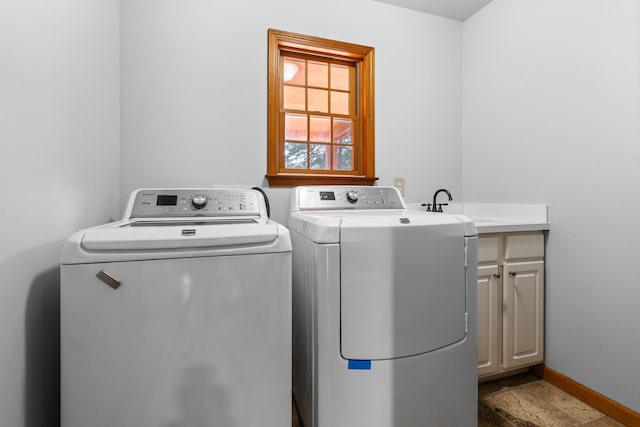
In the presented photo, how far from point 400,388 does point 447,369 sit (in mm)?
221

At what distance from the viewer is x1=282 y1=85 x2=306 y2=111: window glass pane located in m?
2.11

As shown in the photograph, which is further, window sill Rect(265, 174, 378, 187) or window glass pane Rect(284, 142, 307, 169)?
window glass pane Rect(284, 142, 307, 169)

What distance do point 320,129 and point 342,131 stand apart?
0.18 m

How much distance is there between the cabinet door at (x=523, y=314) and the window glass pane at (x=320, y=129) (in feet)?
4.67

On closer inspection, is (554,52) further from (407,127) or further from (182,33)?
(182,33)

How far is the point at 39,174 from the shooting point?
930 millimetres

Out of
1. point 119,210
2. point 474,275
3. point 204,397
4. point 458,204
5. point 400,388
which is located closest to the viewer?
point 204,397

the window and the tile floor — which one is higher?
the window

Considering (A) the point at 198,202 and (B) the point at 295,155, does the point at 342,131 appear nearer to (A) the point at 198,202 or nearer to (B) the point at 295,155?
(B) the point at 295,155

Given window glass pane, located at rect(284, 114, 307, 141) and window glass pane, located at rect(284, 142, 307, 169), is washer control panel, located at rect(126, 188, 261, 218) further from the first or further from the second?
window glass pane, located at rect(284, 114, 307, 141)

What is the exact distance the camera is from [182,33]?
181 cm

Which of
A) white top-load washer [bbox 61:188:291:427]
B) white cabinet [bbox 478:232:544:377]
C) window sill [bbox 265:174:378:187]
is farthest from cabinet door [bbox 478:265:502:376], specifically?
white top-load washer [bbox 61:188:291:427]

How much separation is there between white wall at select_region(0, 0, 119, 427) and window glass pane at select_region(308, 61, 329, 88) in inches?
49.4

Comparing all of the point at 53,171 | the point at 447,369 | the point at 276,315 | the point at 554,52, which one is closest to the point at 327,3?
the point at 554,52
